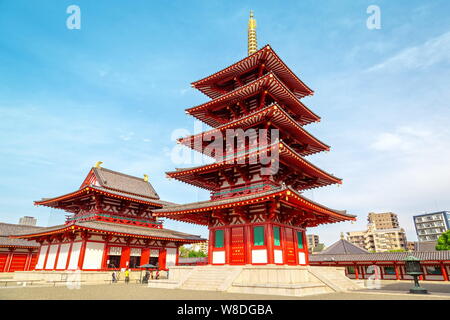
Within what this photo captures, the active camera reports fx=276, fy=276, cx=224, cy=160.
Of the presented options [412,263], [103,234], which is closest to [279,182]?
[412,263]

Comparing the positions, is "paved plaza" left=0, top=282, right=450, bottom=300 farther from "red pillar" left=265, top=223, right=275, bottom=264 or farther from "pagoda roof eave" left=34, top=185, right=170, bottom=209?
"pagoda roof eave" left=34, top=185, right=170, bottom=209

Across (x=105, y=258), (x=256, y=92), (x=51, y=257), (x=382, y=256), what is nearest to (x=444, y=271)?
(x=382, y=256)

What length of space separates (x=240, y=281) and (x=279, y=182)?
8.06 metres

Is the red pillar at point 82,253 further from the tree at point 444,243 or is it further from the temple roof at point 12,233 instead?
the tree at point 444,243

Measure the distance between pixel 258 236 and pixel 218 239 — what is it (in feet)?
11.9

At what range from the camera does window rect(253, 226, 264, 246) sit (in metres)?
19.0

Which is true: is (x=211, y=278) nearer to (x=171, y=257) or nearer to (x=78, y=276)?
(x=78, y=276)

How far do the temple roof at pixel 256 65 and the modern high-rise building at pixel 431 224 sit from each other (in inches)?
4743

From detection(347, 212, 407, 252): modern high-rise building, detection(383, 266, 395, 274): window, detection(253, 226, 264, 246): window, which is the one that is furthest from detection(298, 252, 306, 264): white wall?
detection(347, 212, 407, 252): modern high-rise building

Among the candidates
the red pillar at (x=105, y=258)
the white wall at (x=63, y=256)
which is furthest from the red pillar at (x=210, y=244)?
the white wall at (x=63, y=256)

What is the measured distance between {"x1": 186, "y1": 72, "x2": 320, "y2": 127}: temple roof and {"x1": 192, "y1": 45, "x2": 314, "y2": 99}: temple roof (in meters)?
2.27
